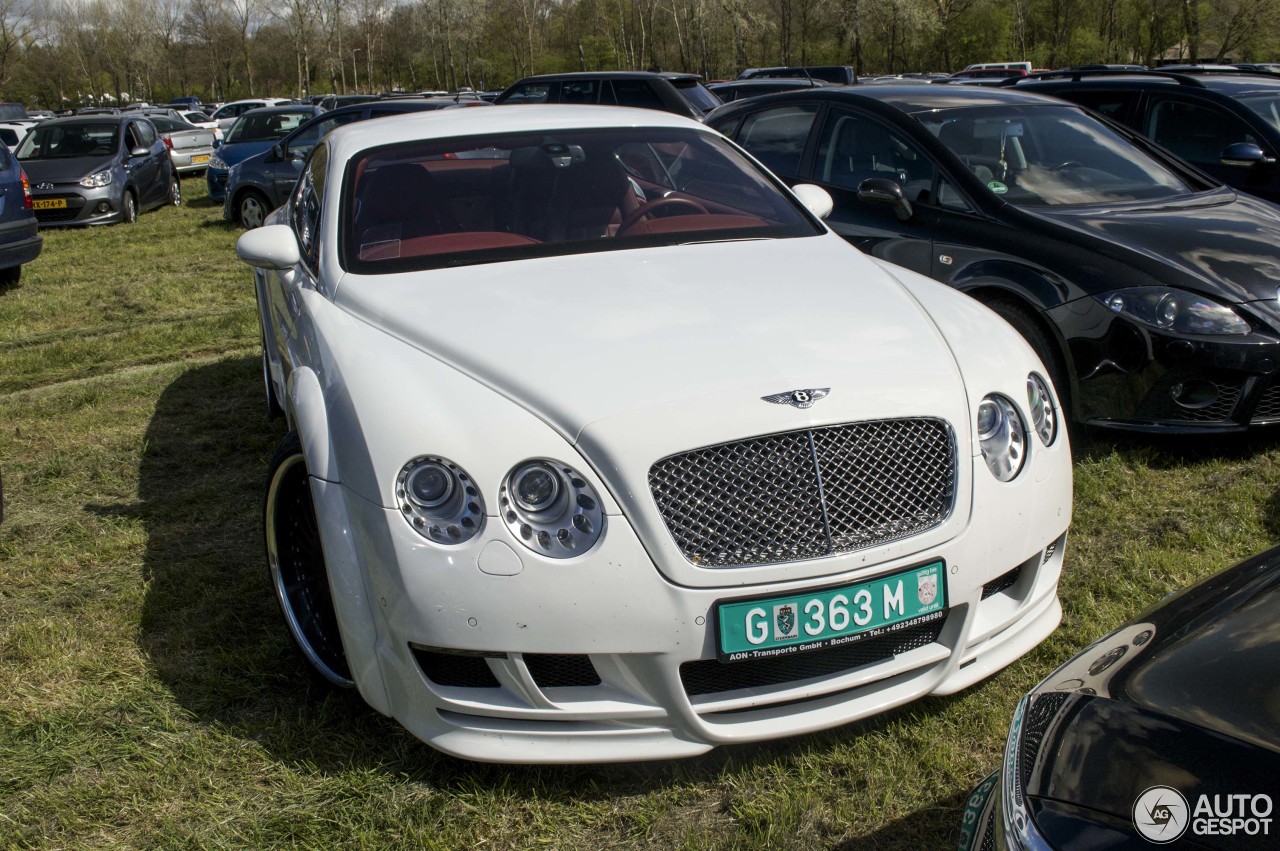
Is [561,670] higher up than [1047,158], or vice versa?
[1047,158]

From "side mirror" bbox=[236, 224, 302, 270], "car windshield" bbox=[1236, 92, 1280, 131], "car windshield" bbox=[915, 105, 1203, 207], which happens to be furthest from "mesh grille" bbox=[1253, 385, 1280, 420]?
"side mirror" bbox=[236, 224, 302, 270]

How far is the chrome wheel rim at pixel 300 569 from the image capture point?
9.75 ft

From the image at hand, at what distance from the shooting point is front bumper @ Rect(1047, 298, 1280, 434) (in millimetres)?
4211

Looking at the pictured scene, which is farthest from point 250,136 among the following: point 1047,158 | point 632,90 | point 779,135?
point 1047,158

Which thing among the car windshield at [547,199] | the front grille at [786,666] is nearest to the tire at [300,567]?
the car windshield at [547,199]

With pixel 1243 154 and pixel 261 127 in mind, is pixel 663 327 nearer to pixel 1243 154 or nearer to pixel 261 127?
pixel 1243 154

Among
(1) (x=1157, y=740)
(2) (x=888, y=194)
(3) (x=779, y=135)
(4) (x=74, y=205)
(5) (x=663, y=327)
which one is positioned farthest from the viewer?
(4) (x=74, y=205)

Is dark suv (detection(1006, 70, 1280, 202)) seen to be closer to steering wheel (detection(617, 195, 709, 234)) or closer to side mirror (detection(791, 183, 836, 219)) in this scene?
side mirror (detection(791, 183, 836, 219))

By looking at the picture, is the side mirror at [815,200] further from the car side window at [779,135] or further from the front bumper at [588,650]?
the front bumper at [588,650]

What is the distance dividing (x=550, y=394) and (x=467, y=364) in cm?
28

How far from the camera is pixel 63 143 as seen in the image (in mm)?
15164

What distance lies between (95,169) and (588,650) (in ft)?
48.0

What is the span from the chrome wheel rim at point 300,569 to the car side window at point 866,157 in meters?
3.38

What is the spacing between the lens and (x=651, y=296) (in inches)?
121
